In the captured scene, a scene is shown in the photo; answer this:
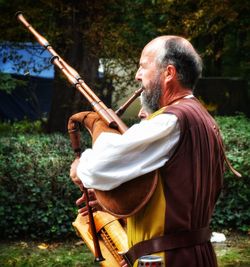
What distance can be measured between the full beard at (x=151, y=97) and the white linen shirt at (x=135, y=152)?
0.73 feet

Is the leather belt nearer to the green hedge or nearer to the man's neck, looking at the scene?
the man's neck

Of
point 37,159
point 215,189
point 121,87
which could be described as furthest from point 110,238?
point 121,87

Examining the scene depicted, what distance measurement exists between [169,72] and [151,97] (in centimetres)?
15

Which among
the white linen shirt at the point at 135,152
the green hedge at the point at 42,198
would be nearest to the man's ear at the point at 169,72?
the white linen shirt at the point at 135,152

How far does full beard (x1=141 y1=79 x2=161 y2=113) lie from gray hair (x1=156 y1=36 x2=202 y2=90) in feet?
0.32

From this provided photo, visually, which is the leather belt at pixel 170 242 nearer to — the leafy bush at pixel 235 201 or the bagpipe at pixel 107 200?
the bagpipe at pixel 107 200

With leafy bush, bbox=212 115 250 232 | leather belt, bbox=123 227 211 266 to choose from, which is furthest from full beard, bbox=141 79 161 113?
leafy bush, bbox=212 115 250 232

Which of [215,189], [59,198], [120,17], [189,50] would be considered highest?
[120,17]

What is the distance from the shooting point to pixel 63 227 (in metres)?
7.18

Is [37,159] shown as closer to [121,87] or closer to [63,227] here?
[63,227]

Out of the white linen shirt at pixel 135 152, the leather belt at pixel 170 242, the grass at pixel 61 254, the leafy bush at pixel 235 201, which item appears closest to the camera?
the white linen shirt at pixel 135 152

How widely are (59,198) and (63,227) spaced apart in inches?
12.9

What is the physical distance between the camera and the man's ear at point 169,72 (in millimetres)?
2938

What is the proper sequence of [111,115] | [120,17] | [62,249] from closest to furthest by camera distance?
[111,115] → [62,249] → [120,17]
